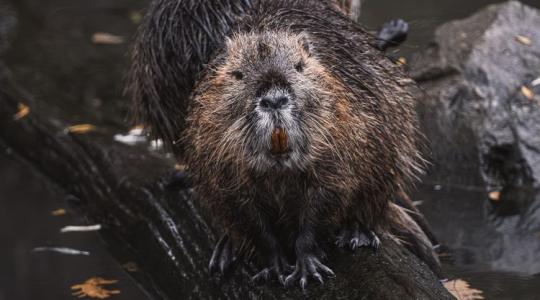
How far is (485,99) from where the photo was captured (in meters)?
6.46

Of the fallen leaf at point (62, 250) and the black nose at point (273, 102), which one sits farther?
the fallen leaf at point (62, 250)

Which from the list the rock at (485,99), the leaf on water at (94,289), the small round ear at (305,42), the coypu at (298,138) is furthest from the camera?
the rock at (485,99)

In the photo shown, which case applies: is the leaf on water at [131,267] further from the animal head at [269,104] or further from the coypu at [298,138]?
the animal head at [269,104]

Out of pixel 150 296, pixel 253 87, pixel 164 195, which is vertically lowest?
pixel 150 296

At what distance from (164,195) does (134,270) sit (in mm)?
538

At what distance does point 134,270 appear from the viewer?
18.0ft

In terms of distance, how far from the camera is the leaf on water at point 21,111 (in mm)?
6688

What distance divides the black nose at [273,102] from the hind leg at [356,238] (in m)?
0.93

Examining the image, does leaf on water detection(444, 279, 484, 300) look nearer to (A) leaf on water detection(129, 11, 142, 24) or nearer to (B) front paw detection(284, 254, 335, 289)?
(B) front paw detection(284, 254, 335, 289)

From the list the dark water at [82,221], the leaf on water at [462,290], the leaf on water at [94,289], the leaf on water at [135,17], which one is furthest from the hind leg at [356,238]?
the leaf on water at [135,17]

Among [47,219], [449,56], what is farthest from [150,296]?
[449,56]

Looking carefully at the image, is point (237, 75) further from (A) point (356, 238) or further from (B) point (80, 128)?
(B) point (80, 128)

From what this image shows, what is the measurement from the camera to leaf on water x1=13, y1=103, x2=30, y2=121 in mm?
6688

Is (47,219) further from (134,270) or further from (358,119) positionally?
(358,119)
